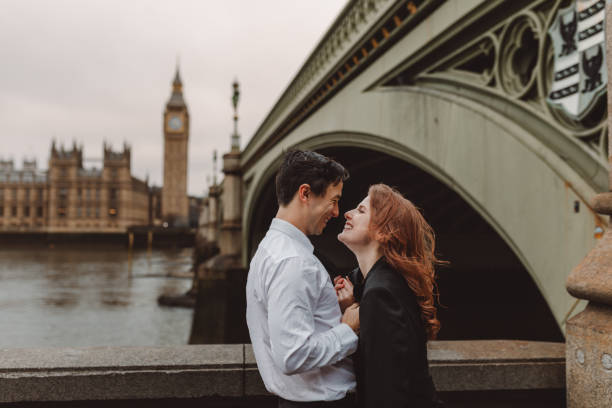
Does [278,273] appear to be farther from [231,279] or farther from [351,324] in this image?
[231,279]

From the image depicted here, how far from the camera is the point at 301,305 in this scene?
1.27m

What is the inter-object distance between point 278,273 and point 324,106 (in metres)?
6.67

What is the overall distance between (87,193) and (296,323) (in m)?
86.2

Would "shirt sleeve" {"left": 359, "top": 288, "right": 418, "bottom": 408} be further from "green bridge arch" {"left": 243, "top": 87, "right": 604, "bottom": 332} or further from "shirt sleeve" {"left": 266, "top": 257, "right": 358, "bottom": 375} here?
"green bridge arch" {"left": 243, "top": 87, "right": 604, "bottom": 332}

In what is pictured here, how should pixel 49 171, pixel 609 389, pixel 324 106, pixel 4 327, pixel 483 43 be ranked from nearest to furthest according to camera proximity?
pixel 609 389 < pixel 483 43 < pixel 324 106 < pixel 4 327 < pixel 49 171

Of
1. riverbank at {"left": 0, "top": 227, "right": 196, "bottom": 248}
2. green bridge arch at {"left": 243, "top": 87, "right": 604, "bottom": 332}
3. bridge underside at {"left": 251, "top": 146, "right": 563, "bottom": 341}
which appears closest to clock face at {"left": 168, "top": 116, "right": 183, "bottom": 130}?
riverbank at {"left": 0, "top": 227, "right": 196, "bottom": 248}

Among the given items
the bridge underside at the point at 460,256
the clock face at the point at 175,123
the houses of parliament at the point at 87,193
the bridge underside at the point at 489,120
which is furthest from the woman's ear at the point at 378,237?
the clock face at the point at 175,123

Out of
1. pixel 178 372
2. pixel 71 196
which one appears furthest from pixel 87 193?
pixel 178 372

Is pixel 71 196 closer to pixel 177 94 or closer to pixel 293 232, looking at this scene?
pixel 177 94

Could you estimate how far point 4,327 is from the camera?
666 inches

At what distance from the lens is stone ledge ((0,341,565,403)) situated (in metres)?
2.02

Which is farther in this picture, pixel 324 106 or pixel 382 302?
pixel 324 106

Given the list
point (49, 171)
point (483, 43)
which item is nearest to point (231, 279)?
point (483, 43)

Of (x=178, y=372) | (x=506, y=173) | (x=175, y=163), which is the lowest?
(x=178, y=372)
